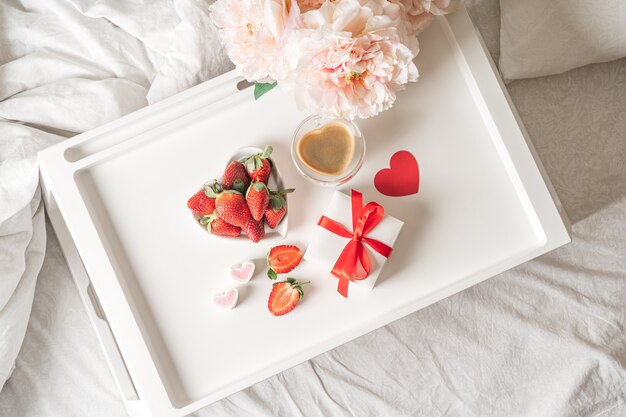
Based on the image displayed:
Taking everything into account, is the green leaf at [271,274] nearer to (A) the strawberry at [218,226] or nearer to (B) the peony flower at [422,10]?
(A) the strawberry at [218,226]

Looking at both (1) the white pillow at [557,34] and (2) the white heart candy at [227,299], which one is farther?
(1) the white pillow at [557,34]

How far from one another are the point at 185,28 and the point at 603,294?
986mm

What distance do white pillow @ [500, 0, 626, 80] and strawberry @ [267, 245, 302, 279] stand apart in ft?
1.88

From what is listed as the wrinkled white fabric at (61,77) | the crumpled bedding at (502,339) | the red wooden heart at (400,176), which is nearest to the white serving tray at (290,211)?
the red wooden heart at (400,176)

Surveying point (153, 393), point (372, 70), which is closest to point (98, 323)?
point (153, 393)

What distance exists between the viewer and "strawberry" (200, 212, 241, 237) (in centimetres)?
94

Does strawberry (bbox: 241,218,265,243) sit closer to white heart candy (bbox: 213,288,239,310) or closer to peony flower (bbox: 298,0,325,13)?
white heart candy (bbox: 213,288,239,310)

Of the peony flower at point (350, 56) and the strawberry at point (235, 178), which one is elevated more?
the peony flower at point (350, 56)

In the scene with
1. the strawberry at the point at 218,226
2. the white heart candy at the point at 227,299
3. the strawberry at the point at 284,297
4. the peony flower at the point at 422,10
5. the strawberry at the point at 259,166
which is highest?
the peony flower at the point at 422,10

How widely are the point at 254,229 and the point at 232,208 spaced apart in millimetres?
50

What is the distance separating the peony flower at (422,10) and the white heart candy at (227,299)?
1.59 feet

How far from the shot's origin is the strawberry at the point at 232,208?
3.01 ft

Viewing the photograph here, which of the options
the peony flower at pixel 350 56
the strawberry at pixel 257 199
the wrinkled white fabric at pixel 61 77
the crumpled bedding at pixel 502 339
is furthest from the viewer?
the crumpled bedding at pixel 502 339

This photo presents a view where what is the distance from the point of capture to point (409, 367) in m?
1.25
